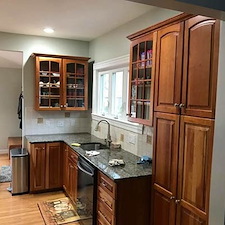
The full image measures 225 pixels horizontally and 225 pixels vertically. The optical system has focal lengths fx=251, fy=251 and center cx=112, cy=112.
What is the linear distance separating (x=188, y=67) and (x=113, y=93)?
7.33 ft

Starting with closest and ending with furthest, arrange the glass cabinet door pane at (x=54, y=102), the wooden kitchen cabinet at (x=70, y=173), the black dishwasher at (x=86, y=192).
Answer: the black dishwasher at (x=86, y=192) < the wooden kitchen cabinet at (x=70, y=173) < the glass cabinet door pane at (x=54, y=102)

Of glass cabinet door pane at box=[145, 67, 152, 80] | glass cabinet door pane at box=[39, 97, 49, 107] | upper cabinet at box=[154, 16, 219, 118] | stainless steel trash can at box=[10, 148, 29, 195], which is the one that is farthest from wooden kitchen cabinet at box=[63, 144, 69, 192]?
upper cabinet at box=[154, 16, 219, 118]

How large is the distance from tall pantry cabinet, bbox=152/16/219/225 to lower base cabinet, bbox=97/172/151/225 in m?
0.10

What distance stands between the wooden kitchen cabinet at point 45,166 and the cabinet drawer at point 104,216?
166 centimetres

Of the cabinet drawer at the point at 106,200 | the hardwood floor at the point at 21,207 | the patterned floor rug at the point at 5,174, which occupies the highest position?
the cabinet drawer at the point at 106,200

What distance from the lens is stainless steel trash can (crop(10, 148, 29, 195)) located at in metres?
3.91

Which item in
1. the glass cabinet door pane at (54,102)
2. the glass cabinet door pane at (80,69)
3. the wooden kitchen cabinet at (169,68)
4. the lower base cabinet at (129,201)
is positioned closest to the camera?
the wooden kitchen cabinet at (169,68)

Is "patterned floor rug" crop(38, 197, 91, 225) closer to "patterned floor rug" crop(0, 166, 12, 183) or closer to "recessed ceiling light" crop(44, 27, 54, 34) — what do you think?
"patterned floor rug" crop(0, 166, 12, 183)

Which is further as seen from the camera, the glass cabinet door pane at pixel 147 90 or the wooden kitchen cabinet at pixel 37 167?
the wooden kitchen cabinet at pixel 37 167

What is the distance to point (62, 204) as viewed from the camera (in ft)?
12.1

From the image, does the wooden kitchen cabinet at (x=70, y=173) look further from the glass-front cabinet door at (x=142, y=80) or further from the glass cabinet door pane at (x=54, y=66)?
the glass cabinet door pane at (x=54, y=66)

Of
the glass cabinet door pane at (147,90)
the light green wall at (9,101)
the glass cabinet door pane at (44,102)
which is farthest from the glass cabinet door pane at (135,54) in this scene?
the light green wall at (9,101)

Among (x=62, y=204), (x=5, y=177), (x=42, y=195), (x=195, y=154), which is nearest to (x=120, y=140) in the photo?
(x=62, y=204)

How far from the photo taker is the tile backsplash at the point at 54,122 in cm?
440
